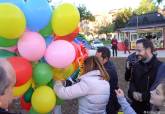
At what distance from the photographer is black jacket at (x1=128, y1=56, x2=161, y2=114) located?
430 cm

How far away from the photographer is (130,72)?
191 inches

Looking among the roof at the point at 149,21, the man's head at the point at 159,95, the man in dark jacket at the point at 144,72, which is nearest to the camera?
the man's head at the point at 159,95

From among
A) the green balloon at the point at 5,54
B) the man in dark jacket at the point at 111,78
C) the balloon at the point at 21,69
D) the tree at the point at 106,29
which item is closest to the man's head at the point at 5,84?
the balloon at the point at 21,69

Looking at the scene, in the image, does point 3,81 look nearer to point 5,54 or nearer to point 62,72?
point 5,54

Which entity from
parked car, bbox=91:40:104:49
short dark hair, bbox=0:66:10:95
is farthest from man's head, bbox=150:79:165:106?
parked car, bbox=91:40:104:49

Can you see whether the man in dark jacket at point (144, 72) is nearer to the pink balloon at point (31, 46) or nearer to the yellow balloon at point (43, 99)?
the yellow balloon at point (43, 99)

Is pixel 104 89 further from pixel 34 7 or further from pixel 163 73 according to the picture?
pixel 34 7

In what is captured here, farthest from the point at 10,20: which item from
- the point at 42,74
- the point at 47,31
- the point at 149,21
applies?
the point at 149,21

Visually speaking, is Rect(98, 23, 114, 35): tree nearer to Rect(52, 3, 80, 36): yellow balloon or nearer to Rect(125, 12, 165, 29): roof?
Rect(125, 12, 165, 29): roof

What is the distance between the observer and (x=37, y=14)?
3.44 metres

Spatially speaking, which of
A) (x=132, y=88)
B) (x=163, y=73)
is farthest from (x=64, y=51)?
(x=132, y=88)

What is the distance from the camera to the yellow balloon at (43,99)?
3639 mm

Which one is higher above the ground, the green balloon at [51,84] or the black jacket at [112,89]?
the green balloon at [51,84]

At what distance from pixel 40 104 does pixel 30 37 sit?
0.66 metres
